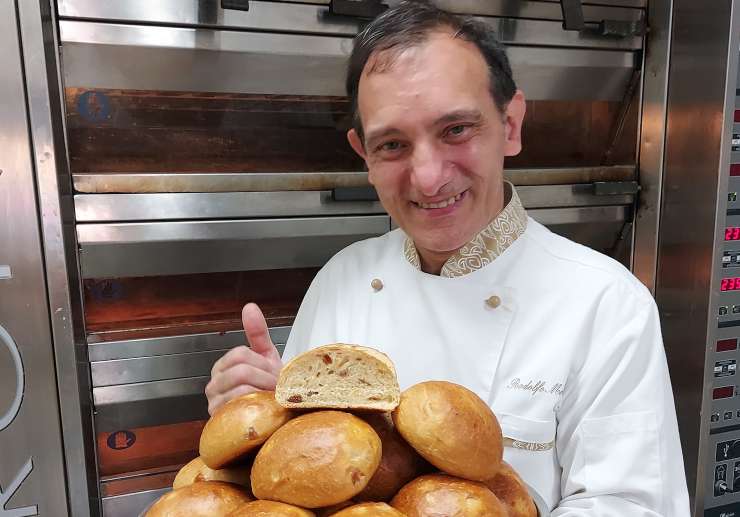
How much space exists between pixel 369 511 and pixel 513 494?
0.21m

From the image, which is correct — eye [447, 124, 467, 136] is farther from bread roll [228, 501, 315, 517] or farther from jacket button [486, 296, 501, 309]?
bread roll [228, 501, 315, 517]

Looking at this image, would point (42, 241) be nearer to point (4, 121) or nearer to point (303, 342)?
point (4, 121)

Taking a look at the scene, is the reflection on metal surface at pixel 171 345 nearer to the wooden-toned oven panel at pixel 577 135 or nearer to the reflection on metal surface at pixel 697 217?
the wooden-toned oven panel at pixel 577 135

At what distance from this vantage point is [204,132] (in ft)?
5.52

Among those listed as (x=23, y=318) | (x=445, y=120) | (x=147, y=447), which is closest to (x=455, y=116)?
(x=445, y=120)

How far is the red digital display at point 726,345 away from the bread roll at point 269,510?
5.77 ft

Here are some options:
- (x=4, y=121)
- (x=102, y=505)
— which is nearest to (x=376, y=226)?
(x=4, y=121)

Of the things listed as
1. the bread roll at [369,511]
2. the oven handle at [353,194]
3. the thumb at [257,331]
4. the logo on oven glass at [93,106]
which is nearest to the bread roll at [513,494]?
the bread roll at [369,511]

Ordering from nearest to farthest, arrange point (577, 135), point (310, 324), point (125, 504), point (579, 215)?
1. point (310, 324)
2. point (125, 504)
3. point (579, 215)
4. point (577, 135)

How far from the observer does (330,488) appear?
0.61m

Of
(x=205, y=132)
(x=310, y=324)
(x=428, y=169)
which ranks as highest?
(x=205, y=132)

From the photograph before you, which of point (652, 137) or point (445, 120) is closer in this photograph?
point (445, 120)

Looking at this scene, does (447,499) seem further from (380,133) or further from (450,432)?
(380,133)

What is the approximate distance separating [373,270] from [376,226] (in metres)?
0.33
